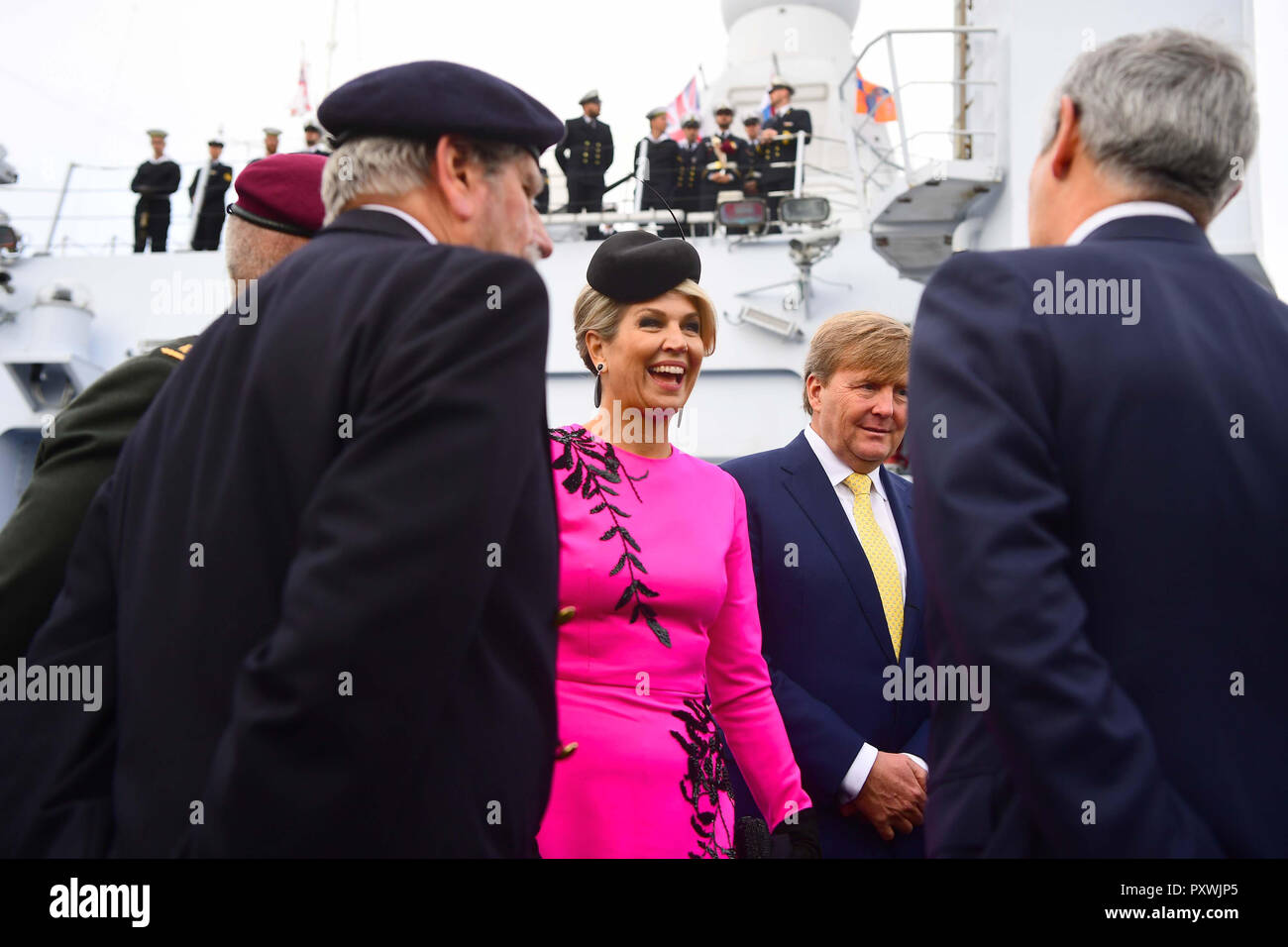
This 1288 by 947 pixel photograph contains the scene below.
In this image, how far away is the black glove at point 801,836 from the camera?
1.96 metres

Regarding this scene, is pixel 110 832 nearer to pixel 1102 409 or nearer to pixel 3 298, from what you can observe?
pixel 1102 409

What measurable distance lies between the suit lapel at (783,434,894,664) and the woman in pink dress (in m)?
0.24

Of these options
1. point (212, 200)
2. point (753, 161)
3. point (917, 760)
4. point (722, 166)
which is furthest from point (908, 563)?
point (212, 200)

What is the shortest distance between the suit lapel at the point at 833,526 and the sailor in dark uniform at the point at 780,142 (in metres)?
6.86

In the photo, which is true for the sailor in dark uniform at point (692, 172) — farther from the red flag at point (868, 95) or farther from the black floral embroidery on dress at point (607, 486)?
the black floral embroidery on dress at point (607, 486)

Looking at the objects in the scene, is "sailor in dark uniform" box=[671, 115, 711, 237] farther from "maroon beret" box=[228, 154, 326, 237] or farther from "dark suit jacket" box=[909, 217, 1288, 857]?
"dark suit jacket" box=[909, 217, 1288, 857]

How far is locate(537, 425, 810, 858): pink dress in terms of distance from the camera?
1716 mm

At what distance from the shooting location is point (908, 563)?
2357mm

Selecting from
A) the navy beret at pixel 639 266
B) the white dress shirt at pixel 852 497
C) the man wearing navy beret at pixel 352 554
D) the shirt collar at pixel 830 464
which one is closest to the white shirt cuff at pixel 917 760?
the white dress shirt at pixel 852 497

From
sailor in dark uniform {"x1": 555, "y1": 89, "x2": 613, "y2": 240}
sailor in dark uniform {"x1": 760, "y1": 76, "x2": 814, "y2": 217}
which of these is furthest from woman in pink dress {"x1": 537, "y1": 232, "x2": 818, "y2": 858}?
sailor in dark uniform {"x1": 555, "y1": 89, "x2": 613, "y2": 240}

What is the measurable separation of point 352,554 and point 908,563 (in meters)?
1.65

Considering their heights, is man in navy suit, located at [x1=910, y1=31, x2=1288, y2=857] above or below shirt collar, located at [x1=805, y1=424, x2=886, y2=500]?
below

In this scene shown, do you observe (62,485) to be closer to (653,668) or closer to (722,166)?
(653,668)
